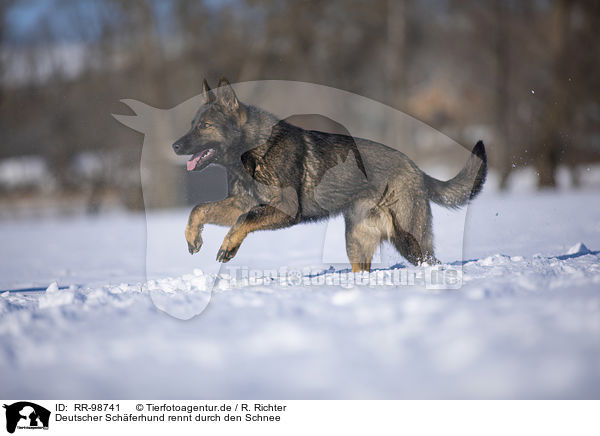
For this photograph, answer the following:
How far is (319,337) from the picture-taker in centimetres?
220

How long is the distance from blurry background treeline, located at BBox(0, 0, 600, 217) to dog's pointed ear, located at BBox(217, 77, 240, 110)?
980cm

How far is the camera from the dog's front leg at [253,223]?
357 centimetres

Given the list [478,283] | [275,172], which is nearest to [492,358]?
[478,283]

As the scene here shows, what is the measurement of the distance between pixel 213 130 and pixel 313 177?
3.21ft

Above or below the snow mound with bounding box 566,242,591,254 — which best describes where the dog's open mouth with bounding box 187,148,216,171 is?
above

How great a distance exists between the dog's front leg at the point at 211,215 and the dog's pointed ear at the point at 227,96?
82 cm

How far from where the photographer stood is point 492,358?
72.1 inches

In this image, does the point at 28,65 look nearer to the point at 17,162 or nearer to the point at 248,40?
the point at 17,162

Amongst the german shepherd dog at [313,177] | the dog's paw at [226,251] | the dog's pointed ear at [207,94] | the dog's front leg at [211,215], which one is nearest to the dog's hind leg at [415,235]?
the german shepherd dog at [313,177]

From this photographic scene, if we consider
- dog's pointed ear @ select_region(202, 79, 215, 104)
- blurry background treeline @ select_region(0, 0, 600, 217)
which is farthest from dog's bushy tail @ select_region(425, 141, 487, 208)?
blurry background treeline @ select_region(0, 0, 600, 217)
